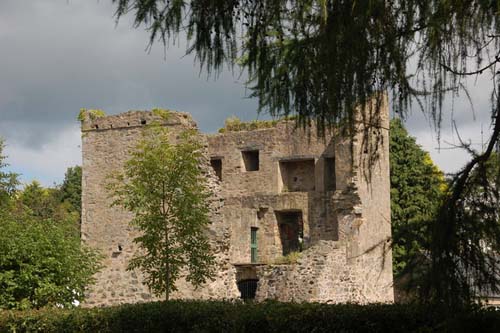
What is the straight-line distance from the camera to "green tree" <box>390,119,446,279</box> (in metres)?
6.88

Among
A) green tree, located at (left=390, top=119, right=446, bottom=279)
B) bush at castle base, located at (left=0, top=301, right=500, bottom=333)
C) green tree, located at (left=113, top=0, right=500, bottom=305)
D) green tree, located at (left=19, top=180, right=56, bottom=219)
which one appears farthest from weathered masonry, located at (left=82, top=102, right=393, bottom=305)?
green tree, located at (left=19, top=180, right=56, bottom=219)

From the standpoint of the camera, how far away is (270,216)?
93.8 ft

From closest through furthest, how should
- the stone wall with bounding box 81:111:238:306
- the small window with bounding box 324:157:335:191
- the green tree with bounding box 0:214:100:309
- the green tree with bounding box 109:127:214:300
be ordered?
the green tree with bounding box 0:214:100:309 < the green tree with bounding box 109:127:214:300 < the stone wall with bounding box 81:111:238:306 < the small window with bounding box 324:157:335:191

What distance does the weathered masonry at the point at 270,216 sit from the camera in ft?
68.6

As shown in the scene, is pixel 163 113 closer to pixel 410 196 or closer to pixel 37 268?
pixel 37 268

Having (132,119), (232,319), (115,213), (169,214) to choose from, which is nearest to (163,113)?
(132,119)

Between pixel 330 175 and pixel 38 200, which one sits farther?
pixel 38 200

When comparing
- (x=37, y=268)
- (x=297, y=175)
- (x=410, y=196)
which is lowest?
(x=37, y=268)

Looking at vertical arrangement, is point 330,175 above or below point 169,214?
above

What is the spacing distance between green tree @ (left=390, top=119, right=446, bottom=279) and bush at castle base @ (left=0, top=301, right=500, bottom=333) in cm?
71

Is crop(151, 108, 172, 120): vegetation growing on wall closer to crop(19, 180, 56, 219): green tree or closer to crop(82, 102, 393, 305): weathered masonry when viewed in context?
crop(82, 102, 393, 305): weathered masonry

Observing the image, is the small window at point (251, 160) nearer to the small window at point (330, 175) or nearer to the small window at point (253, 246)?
the small window at point (253, 246)

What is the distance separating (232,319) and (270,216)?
17.6 m

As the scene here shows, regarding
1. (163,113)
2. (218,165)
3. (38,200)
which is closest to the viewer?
(163,113)
